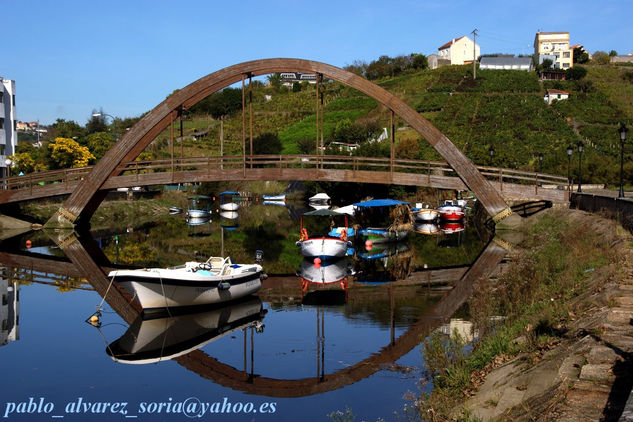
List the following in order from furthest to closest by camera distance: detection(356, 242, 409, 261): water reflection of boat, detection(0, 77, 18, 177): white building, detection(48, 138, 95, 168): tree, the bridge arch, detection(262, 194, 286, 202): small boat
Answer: detection(262, 194, 286, 202): small boat < detection(0, 77, 18, 177): white building < detection(48, 138, 95, 168): tree < the bridge arch < detection(356, 242, 409, 261): water reflection of boat

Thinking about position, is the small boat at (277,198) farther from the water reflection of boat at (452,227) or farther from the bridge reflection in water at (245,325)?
the bridge reflection in water at (245,325)

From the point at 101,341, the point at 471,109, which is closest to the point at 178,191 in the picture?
the point at 471,109

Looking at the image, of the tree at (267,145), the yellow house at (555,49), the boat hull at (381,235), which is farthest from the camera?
the yellow house at (555,49)

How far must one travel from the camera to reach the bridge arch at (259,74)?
3750 cm

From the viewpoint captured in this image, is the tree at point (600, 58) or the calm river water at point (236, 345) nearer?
the calm river water at point (236, 345)

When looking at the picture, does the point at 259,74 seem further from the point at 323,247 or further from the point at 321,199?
the point at 321,199

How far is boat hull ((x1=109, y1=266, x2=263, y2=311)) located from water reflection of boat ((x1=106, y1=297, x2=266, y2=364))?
0.43m

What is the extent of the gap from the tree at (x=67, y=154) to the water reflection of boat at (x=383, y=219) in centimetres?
3370

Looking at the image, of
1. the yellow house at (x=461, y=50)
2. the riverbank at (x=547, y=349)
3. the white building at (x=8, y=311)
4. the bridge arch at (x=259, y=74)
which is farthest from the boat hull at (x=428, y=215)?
the yellow house at (x=461, y=50)

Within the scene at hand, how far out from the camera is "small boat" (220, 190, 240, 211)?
66688 mm

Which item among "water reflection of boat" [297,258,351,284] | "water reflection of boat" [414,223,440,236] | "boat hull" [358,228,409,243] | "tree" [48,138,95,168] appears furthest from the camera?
"tree" [48,138,95,168]

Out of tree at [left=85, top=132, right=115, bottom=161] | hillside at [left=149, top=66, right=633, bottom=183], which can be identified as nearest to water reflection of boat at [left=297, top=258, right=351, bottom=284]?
hillside at [left=149, top=66, right=633, bottom=183]

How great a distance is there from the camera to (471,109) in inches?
4050

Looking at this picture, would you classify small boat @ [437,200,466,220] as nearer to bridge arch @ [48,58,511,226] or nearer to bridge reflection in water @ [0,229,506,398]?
bridge arch @ [48,58,511,226]
